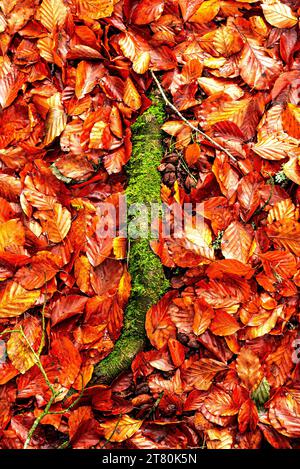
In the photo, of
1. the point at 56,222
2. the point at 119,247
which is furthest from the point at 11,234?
the point at 119,247

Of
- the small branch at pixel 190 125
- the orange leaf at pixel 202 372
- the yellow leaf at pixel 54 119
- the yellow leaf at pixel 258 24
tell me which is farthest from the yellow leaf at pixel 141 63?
the orange leaf at pixel 202 372

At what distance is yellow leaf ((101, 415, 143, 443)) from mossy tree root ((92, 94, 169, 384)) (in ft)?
0.53

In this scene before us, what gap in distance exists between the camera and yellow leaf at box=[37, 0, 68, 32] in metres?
2.23

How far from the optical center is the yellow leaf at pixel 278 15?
2.19 meters

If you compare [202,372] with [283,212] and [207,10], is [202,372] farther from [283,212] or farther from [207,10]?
[207,10]

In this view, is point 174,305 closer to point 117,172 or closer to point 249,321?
point 249,321

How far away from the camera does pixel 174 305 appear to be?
2111 millimetres

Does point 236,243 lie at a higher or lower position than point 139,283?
higher

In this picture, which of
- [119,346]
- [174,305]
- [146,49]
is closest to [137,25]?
[146,49]

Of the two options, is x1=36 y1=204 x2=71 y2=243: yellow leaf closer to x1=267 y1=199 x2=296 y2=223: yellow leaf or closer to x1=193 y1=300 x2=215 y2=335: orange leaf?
x1=193 y1=300 x2=215 y2=335: orange leaf

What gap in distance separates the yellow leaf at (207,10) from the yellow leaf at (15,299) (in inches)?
52.8

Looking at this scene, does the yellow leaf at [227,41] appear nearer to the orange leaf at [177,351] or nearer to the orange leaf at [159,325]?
the orange leaf at [159,325]

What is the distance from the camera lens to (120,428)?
6.64 feet

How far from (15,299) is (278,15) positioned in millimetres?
1581
